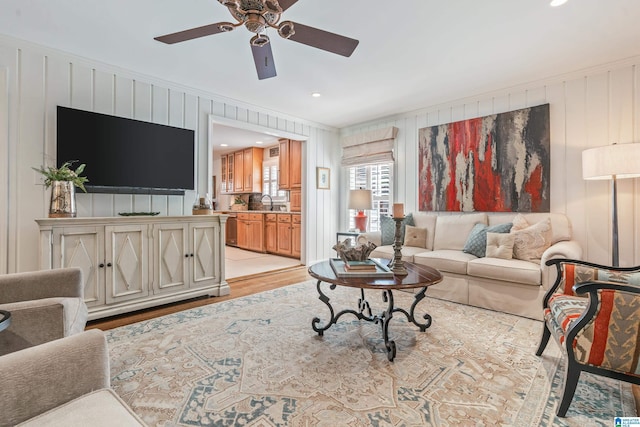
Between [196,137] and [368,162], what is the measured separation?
275 cm

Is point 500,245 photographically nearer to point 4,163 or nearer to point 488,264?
point 488,264

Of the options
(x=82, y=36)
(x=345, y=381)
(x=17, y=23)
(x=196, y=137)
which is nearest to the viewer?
(x=345, y=381)

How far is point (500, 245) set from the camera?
321 centimetres

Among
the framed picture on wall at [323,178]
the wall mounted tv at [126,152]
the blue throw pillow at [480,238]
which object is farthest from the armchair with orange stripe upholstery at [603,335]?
→ the framed picture on wall at [323,178]

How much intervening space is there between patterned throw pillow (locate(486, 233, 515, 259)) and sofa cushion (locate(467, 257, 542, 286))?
7 cm

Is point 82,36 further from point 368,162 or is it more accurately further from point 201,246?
point 368,162

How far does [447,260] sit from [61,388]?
10.7 feet

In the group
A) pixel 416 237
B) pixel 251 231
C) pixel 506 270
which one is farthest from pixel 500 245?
pixel 251 231

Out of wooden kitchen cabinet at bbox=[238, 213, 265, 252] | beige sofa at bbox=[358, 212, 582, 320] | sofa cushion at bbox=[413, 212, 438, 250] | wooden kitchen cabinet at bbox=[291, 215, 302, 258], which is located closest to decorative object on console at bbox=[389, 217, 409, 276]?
beige sofa at bbox=[358, 212, 582, 320]

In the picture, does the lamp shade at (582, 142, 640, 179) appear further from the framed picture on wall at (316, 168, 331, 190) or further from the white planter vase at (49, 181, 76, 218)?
the white planter vase at (49, 181, 76, 218)

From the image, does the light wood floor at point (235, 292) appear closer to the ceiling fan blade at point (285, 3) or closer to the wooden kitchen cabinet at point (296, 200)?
the wooden kitchen cabinet at point (296, 200)

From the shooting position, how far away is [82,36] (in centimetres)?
261

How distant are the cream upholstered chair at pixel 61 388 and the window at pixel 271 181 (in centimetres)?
645

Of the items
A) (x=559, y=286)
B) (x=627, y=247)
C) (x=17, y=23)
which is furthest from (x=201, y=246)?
(x=627, y=247)
